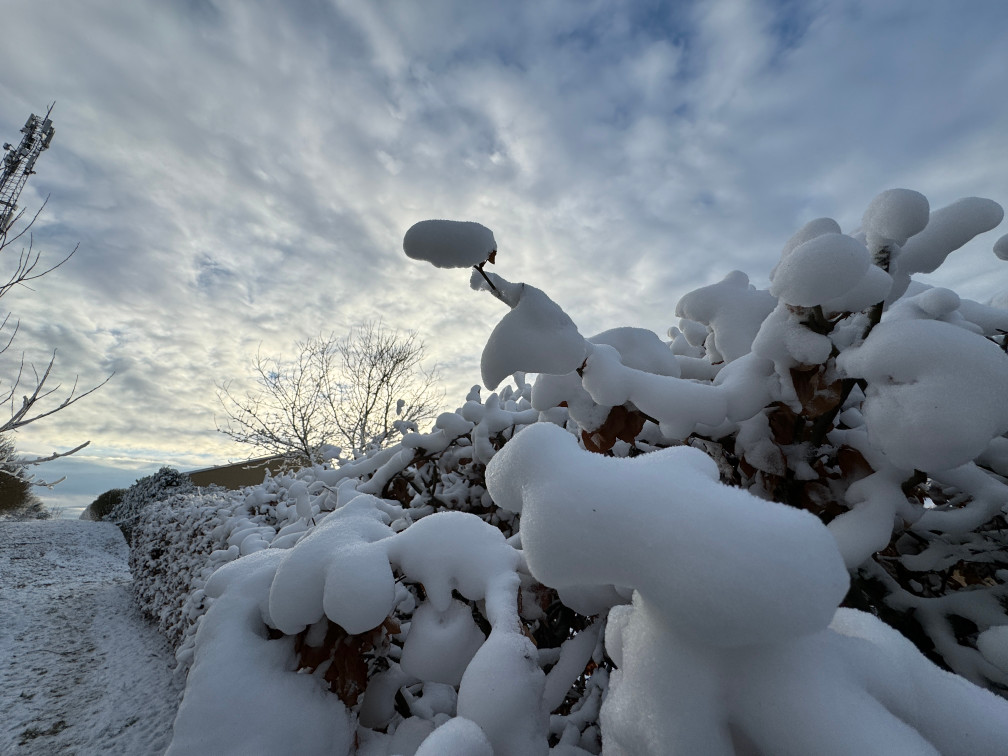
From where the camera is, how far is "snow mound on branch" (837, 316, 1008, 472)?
0.69 meters

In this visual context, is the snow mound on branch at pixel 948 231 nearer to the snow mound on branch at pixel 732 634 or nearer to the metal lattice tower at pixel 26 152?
the snow mound on branch at pixel 732 634

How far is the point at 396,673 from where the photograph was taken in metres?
1.22

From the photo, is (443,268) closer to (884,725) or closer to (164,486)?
(884,725)

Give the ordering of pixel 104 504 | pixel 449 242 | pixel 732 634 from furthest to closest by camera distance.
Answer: pixel 104 504 → pixel 449 242 → pixel 732 634

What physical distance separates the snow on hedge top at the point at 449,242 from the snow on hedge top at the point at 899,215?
32.0 inches

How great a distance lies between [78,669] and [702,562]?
6773mm

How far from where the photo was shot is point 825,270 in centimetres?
79

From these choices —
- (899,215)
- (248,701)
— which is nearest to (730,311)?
(899,215)

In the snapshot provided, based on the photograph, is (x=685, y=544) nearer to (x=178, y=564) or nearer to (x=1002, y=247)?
(x=1002, y=247)

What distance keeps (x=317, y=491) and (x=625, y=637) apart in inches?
103

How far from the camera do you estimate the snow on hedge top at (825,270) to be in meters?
0.78

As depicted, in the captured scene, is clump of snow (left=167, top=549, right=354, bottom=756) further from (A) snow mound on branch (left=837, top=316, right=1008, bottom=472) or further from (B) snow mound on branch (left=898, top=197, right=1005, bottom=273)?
(B) snow mound on branch (left=898, top=197, right=1005, bottom=273)

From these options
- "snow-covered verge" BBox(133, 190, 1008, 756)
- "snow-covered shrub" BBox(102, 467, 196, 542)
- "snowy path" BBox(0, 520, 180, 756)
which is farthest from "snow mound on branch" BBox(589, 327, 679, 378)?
"snow-covered shrub" BBox(102, 467, 196, 542)

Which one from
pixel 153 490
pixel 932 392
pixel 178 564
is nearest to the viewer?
pixel 932 392
